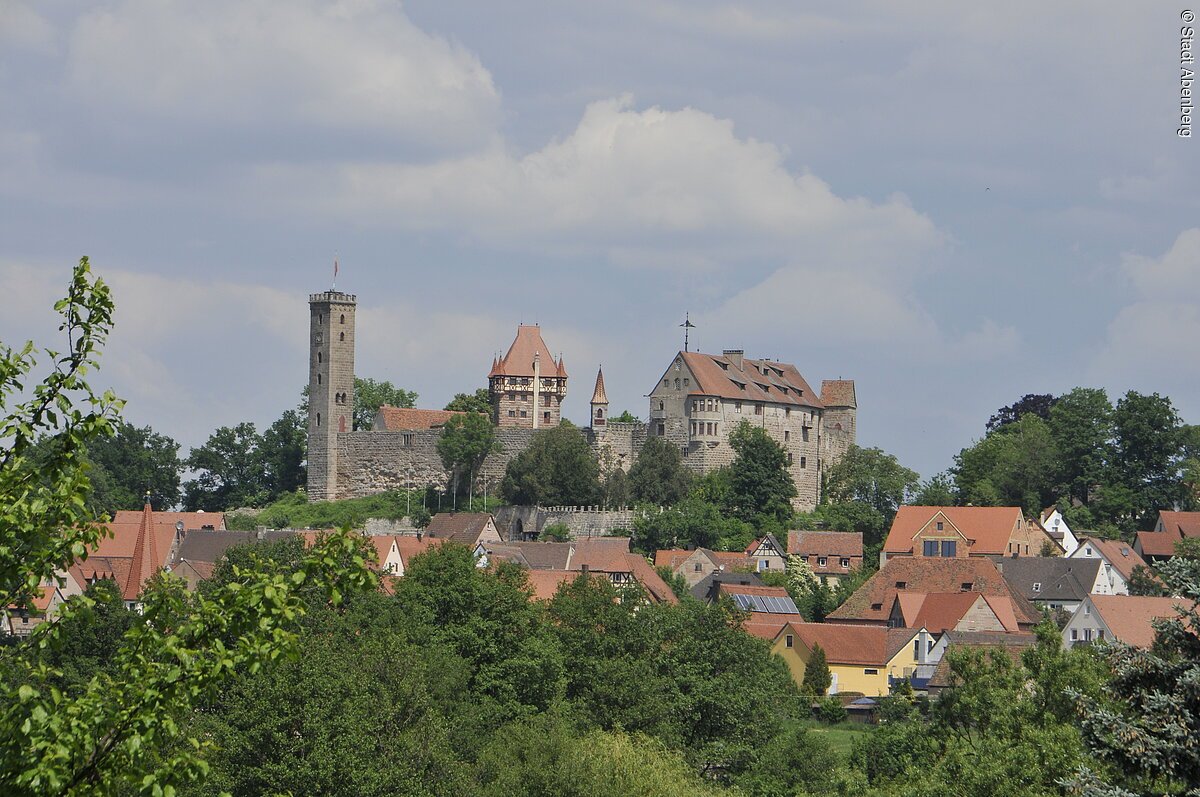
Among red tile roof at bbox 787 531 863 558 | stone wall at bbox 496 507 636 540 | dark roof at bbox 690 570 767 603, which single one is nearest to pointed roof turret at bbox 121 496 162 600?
dark roof at bbox 690 570 767 603

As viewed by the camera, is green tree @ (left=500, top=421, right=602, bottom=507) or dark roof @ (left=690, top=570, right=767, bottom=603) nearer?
dark roof @ (left=690, top=570, right=767, bottom=603)

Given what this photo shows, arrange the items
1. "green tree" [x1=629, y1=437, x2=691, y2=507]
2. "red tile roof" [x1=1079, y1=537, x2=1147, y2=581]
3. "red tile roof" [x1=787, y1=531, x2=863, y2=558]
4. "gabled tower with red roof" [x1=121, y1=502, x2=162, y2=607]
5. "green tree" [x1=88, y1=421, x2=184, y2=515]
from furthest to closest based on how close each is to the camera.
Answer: "green tree" [x1=88, y1=421, x2=184, y2=515]
"green tree" [x1=629, y1=437, x2=691, y2=507]
"red tile roof" [x1=787, y1=531, x2=863, y2=558]
"red tile roof" [x1=1079, y1=537, x2=1147, y2=581]
"gabled tower with red roof" [x1=121, y1=502, x2=162, y2=607]

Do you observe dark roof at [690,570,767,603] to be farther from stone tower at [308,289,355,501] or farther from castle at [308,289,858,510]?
stone tower at [308,289,355,501]

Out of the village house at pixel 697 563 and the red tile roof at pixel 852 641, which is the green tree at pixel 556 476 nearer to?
the village house at pixel 697 563

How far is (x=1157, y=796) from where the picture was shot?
590 inches

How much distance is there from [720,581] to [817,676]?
52.3 ft

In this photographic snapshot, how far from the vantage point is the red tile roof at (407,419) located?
105 m

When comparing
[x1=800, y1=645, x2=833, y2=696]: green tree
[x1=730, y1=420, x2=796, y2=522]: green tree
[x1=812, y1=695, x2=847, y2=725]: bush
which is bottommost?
[x1=812, y1=695, x2=847, y2=725]: bush

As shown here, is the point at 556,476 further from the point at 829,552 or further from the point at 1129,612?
the point at 1129,612

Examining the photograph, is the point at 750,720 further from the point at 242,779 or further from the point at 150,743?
the point at 150,743

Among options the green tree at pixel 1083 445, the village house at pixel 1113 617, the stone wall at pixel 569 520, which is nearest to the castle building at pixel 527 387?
the stone wall at pixel 569 520

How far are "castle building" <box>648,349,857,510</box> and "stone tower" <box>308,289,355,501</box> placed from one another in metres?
18.0

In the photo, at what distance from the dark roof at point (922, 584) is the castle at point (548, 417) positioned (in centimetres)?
2228

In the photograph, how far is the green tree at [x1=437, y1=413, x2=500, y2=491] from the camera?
98.9m
